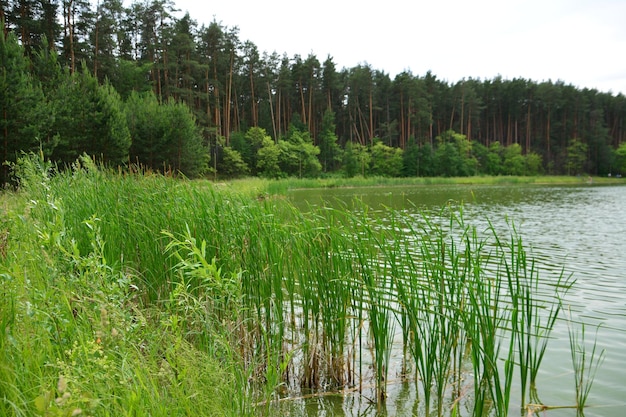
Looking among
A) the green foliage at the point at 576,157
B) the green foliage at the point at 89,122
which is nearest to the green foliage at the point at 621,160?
the green foliage at the point at 576,157

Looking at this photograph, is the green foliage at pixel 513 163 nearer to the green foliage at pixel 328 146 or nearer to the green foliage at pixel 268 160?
the green foliage at pixel 328 146

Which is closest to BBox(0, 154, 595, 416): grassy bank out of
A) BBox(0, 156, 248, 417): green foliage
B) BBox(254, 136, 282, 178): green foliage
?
BBox(0, 156, 248, 417): green foliage

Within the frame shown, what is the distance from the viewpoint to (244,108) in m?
62.8

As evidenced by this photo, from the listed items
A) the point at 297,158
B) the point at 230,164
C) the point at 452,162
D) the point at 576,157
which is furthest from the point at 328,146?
the point at 576,157

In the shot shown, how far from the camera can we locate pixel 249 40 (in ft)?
180

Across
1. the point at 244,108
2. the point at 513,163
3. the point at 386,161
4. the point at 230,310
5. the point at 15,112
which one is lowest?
the point at 230,310

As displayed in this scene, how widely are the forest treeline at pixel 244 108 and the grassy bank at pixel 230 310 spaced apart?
17.1 m

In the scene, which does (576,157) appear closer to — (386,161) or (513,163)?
(513,163)

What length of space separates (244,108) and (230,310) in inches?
2427

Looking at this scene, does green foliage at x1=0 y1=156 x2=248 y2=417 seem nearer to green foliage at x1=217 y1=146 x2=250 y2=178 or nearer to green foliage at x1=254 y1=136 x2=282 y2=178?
green foliage at x1=217 y1=146 x2=250 y2=178

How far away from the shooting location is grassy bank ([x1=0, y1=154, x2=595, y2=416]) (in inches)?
87.0

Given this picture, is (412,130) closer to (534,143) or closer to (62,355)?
(534,143)

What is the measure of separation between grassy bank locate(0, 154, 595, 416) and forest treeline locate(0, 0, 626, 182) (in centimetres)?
1715

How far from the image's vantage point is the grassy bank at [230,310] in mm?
2211
